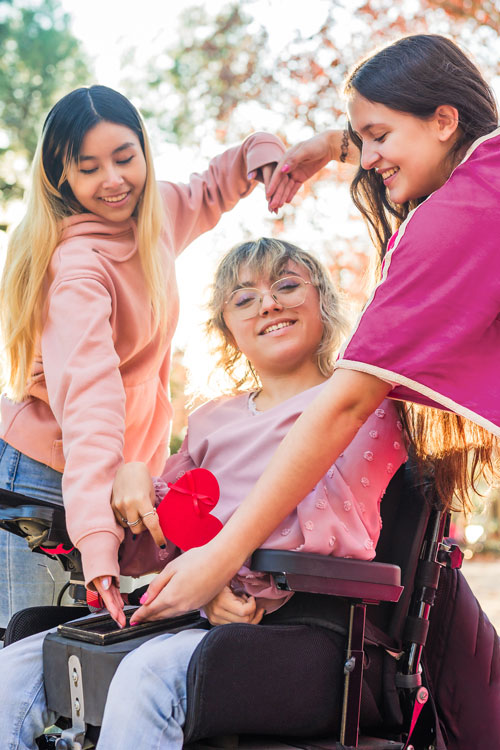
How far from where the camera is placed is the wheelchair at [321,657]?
5.07 ft

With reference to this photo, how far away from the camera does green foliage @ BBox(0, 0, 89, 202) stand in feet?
35.8

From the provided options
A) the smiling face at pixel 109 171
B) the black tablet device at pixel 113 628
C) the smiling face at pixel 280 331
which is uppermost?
the smiling face at pixel 109 171

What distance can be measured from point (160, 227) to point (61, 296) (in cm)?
36

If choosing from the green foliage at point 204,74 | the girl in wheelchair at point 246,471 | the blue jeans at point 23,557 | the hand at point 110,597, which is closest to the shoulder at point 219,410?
the girl in wheelchair at point 246,471

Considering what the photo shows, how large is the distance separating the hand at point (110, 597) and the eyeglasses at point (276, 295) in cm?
79

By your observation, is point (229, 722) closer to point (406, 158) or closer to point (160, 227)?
point (406, 158)

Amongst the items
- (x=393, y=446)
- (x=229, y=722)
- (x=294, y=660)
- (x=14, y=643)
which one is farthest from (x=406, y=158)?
(x=14, y=643)

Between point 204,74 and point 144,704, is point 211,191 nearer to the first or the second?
point 144,704

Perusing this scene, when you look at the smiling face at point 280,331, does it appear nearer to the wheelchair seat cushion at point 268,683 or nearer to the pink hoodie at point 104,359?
the pink hoodie at point 104,359

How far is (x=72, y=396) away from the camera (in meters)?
1.92

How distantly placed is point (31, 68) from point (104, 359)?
10322 mm

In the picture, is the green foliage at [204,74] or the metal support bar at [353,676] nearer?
the metal support bar at [353,676]

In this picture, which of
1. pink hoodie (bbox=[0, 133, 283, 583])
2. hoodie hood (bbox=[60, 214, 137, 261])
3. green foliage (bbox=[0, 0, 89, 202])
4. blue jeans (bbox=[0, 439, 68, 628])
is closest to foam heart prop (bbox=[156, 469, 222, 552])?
pink hoodie (bbox=[0, 133, 283, 583])

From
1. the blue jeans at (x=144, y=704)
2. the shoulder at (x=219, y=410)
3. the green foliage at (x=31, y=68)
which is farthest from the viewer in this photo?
the green foliage at (x=31, y=68)
